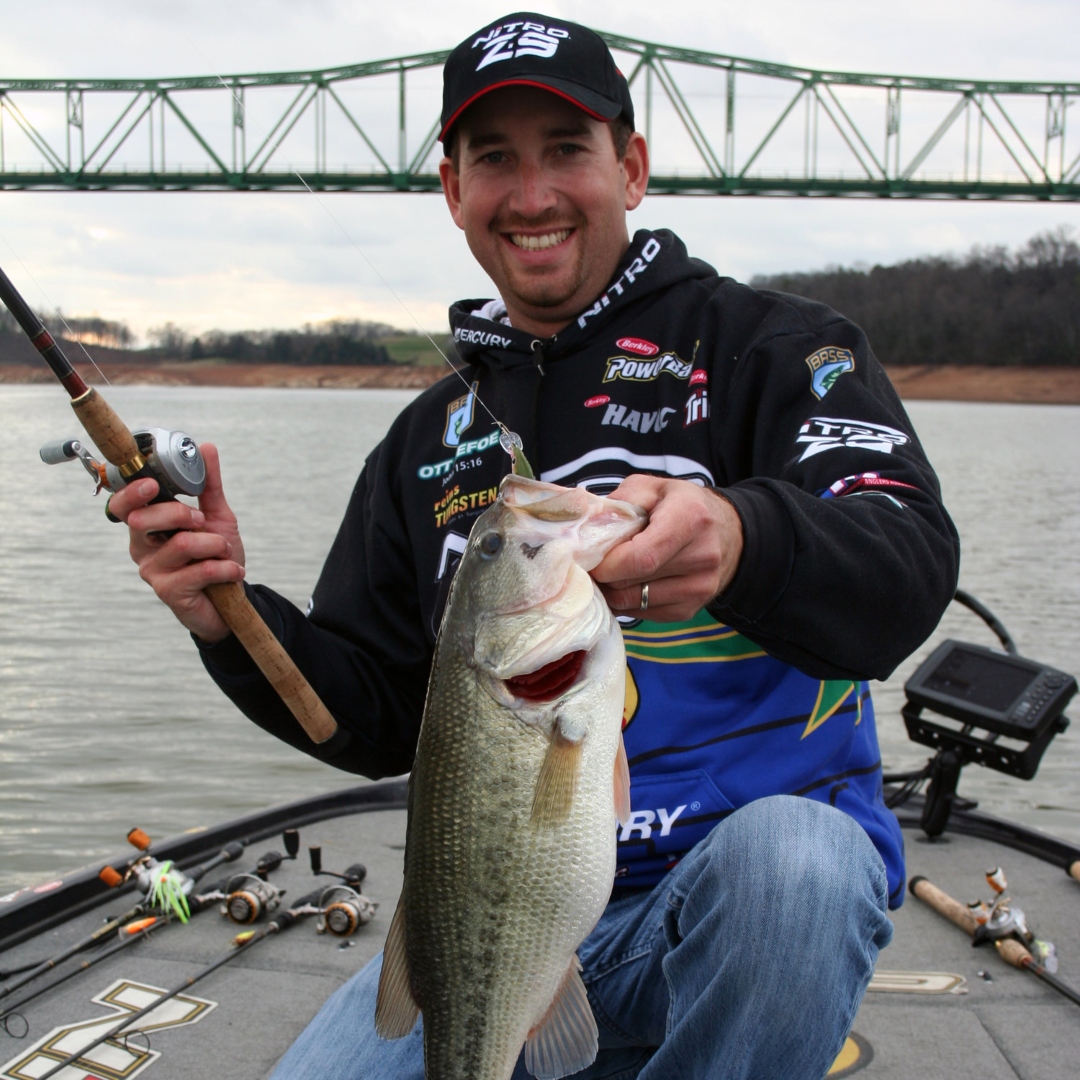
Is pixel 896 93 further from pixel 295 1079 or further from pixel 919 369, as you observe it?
pixel 295 1079

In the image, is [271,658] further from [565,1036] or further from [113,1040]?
[113,1040]

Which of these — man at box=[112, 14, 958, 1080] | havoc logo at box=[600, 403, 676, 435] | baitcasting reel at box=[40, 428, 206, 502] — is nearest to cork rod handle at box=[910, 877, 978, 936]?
man at box=[112, 14, 958, 1080]

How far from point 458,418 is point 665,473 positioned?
2.18ft

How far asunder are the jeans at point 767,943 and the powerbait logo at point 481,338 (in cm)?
137

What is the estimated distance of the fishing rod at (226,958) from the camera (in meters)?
2.92

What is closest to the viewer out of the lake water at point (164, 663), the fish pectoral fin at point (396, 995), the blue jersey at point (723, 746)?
the fish pectoral fin at point (396, 995)

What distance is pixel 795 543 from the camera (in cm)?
178

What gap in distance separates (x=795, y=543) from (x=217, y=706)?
25.3 feet

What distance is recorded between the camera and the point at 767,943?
176cm

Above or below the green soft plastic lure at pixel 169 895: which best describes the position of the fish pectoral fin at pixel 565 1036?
above

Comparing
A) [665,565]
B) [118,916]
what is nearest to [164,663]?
[118,916]

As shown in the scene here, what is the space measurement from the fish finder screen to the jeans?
269 cm

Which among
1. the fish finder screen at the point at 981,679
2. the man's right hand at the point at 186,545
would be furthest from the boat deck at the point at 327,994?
the man's right hand at the point at 186,545

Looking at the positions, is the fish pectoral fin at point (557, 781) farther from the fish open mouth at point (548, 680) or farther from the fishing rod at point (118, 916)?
the fishing rod at point (118, 916)
